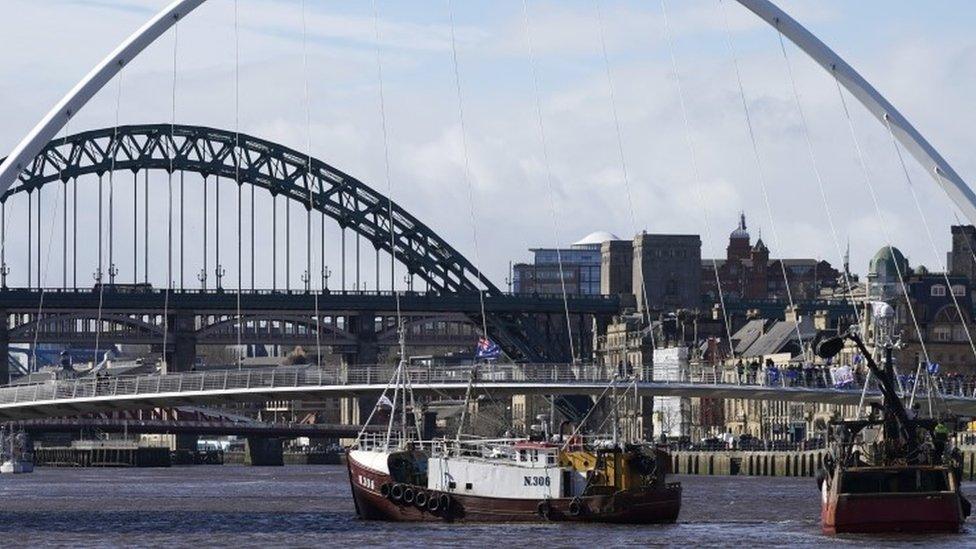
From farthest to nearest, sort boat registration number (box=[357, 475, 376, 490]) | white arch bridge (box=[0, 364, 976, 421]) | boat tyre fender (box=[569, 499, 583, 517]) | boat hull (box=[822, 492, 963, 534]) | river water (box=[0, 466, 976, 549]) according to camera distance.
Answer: white arch bridge (box=[0, 364, 976, 421]) < boat registration number (box=[357, 475, 376, 490]) < boat tyre fender (box=[569, 499, 583, 517]) < river water (box=[0, 466, 976, 549]) < boat hull (box=[822, 492, 963, 534])

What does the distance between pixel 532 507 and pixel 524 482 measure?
0.95m

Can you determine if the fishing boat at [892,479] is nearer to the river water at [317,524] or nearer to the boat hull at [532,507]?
the river water at [317,524]

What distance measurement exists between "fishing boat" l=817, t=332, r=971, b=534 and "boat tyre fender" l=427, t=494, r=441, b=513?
55.8 feet

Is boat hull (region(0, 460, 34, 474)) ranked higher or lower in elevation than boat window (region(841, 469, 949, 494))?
higher

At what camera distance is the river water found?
86.4m

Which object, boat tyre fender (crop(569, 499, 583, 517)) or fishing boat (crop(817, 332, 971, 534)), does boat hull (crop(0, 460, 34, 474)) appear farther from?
fishing boat (crop(817, 332, 971, 534))

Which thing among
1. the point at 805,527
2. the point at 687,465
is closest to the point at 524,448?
the point at 805,527

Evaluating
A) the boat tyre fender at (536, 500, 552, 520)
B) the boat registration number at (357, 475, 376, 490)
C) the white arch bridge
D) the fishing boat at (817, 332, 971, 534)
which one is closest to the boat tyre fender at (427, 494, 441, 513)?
the boat registration number at (357, 475, 376, 490)

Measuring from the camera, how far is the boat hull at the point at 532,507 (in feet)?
307

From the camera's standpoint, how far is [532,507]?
9412cm

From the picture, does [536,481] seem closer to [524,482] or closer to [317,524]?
[524,482]

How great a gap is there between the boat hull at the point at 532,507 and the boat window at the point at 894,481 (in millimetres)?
12906

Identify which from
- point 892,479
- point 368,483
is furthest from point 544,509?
point 892,479

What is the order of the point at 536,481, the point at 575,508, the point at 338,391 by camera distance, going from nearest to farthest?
1. the point at 575,508
2. the point at 536,481
3. the point at 338,391
